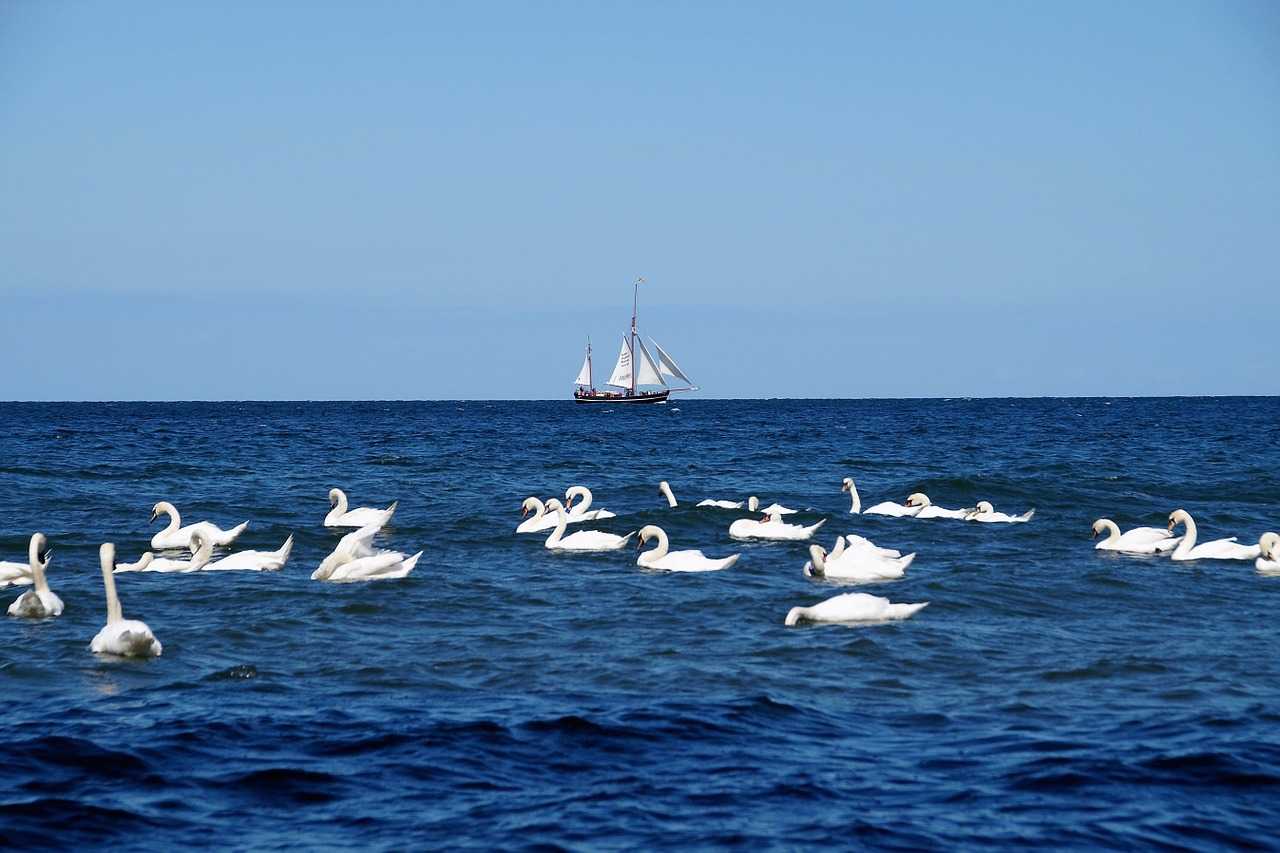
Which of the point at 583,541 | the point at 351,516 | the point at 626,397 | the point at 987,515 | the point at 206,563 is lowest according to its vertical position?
the point at 206,563

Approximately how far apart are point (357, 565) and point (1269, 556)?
38.5 feet

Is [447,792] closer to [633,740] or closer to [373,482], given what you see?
[633,740]

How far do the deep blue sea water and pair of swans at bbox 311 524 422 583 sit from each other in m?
0.32

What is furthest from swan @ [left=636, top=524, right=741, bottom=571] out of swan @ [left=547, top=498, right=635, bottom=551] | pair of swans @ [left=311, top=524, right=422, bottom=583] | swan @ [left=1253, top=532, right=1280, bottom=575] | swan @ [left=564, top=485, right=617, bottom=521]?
swan @ [left=1253, top=532, right=1280, bottom=575]

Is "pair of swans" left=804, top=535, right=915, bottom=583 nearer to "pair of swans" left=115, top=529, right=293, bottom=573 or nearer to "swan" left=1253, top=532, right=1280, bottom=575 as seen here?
"swan" left=1253, top=532, right=1280, bottom=575

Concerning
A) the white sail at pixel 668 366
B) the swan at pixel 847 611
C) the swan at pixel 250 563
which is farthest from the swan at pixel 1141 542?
the white sail at pixel 668 366

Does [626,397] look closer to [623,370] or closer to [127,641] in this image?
[623,370]

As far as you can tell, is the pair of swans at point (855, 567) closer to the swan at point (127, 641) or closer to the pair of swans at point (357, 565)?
the pair of swans at point (357, 565)

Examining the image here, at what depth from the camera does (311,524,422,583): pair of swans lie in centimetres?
1565

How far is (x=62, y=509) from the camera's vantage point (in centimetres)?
2458

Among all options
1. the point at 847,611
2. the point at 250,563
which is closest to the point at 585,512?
the point at 250,563

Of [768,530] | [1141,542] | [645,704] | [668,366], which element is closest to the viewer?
[645,704]

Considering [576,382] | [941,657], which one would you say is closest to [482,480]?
[941,657]

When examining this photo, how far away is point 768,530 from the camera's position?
20.2 m
